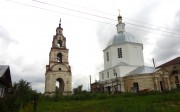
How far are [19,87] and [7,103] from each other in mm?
8826

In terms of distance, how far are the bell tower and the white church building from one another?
8.67 metres

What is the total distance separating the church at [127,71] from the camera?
31.1 meters

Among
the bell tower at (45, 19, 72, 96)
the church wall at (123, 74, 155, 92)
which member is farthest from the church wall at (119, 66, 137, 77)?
the bell tower at (45, 19, 72, 96)

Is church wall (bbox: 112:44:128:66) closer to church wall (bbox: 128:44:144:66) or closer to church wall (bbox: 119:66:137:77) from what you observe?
church wall (bbox: 128:44:144:66)

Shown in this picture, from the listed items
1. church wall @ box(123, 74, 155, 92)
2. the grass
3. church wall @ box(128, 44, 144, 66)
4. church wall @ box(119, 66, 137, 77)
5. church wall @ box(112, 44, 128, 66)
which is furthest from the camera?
church wall @ box(112, 44, 128, 66)

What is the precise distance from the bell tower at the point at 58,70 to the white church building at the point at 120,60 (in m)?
8.67

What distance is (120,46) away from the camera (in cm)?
3706

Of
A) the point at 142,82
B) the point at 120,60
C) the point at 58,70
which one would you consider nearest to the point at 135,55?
the point at 120,60

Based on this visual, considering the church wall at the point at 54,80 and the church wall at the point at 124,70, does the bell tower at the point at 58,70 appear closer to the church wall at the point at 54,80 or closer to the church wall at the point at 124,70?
the church wall at the point at 54,80

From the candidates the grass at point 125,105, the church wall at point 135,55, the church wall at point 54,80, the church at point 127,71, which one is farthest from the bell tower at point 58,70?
the church wall at point 135,55

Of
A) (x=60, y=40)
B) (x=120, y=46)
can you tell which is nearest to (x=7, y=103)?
(x=60, y=40)

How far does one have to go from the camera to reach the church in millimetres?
31141

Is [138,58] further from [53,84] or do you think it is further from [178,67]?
[53,84]

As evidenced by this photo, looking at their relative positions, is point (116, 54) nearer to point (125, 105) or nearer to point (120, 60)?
point (120, 60)
